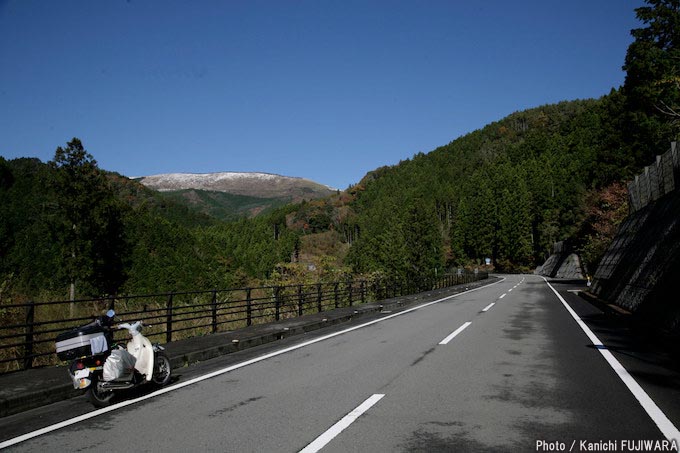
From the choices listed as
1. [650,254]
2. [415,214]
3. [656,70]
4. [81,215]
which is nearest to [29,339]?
[650,254]

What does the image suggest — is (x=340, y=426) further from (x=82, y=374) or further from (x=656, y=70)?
(x=656, y=70)

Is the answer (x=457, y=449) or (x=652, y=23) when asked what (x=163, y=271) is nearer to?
(x=652, y=23)

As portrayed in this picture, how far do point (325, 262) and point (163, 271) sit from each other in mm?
67844

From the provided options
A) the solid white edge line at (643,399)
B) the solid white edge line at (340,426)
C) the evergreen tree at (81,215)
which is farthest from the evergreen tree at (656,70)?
the evergreen tree at (81,215)

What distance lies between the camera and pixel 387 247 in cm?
8462

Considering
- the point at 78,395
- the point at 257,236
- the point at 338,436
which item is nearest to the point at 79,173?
the point at 78,395

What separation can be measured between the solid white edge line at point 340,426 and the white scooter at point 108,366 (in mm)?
3201

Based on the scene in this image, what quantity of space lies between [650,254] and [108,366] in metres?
15.6

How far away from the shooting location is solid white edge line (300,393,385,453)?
435 centimetres

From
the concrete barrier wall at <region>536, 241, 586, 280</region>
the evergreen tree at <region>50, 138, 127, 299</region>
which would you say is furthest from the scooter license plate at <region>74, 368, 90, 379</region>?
the concrete barrier wall at <region>536, 241, 586, 280</region>

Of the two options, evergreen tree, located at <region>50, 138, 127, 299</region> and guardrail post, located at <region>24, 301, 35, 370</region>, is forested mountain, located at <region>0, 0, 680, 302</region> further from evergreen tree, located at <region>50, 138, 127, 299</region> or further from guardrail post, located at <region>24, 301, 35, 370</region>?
guardrail post, located at <region>24, 301, 35, 370</region>

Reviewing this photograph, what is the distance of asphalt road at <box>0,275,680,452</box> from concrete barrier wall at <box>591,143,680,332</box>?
236 centimetres

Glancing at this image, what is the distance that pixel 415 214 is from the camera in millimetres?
80250

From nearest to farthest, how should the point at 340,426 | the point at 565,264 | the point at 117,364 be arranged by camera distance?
the point at 340,426
the point at 117,364
the point at 565,264
